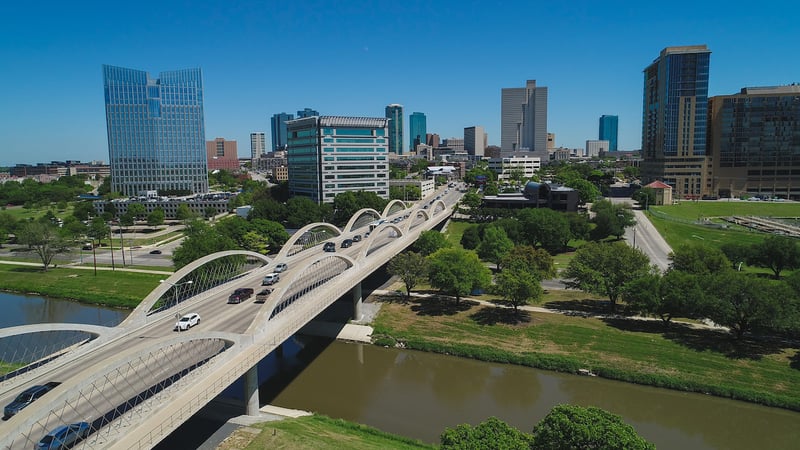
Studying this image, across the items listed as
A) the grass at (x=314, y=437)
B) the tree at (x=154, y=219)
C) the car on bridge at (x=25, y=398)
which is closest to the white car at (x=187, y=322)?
the grass at (x=314, y=437)

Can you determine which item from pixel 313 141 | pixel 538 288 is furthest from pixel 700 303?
pixel 313 141

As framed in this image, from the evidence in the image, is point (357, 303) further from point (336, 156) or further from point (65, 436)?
point (336, 156)

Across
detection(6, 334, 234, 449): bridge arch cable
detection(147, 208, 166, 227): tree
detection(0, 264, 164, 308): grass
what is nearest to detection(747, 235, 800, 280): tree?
detection(6, 334, 234, 449): bridge arch cable

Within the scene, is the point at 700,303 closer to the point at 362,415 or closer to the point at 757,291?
the point at 757,291

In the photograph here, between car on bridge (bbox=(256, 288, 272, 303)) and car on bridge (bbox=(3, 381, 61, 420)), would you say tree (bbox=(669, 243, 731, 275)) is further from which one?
car on bridge (bbox=(3, 381, 61, 420))

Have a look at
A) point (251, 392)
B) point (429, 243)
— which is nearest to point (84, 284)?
point (429, 243)
